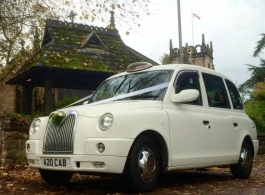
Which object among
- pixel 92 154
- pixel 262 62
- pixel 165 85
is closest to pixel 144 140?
pixel 92 154

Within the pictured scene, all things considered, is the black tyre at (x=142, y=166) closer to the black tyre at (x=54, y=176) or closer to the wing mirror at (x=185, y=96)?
the wing mirror at (x=185, y=96)

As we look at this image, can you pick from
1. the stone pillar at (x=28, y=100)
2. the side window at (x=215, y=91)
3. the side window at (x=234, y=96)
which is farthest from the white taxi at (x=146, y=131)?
the stone pillar at (x=28, y=100)

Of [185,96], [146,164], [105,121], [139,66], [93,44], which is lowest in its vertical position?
[146,164]

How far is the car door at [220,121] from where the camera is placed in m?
7.50

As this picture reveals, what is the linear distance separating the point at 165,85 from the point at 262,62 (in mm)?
24002

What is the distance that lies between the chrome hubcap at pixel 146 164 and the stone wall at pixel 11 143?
4957 millimetres

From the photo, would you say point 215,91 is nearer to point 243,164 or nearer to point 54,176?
point 243,164

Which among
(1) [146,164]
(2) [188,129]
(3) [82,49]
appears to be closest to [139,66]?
(2) [188,129]

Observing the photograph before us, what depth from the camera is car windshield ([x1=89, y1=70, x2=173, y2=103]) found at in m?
6.74

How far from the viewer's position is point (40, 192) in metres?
6.27

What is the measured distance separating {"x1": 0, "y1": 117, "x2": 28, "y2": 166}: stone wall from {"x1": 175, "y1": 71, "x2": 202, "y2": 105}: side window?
4655 mm

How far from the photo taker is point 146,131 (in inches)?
239

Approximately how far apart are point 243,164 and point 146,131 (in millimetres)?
3061

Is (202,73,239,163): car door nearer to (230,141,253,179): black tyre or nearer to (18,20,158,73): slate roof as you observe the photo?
(230,141,253,179): black tyre
